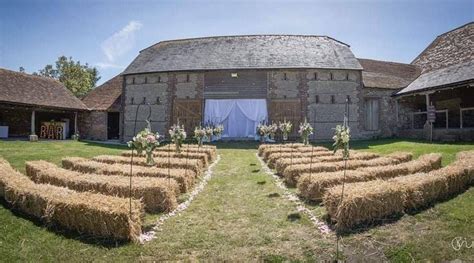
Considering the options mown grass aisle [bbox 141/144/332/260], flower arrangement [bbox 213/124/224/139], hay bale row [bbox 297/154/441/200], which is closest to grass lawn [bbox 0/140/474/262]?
mown grass aisle [bbox 141/144/332/260]

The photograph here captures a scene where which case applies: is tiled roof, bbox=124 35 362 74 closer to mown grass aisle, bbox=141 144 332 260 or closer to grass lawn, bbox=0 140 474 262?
mown grass aisle, bbox=141 144 332 260

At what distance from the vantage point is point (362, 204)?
5.25 m

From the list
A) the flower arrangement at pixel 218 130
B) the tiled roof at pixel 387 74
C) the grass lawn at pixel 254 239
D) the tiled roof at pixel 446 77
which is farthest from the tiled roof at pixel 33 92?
the tiled roof at pixel 446 77

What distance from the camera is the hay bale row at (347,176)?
687cm

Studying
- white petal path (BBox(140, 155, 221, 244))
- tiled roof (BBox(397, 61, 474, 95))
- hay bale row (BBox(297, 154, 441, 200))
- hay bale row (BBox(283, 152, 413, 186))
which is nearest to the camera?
white petal path (BBox(140, 155, 221, 244))

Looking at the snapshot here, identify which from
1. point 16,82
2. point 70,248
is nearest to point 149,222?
point 70,248

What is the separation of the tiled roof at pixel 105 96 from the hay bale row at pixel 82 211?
2341 centimetres

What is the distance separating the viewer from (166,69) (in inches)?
950

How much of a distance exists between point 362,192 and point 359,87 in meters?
19.6

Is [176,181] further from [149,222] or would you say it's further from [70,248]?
[70,248]

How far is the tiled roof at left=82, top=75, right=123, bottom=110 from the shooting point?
28.3 meters

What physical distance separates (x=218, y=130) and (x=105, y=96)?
45.5 feet

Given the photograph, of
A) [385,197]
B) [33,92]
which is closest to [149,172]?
[385,197]

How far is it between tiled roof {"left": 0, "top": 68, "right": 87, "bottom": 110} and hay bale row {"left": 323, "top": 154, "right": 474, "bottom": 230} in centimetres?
2244
